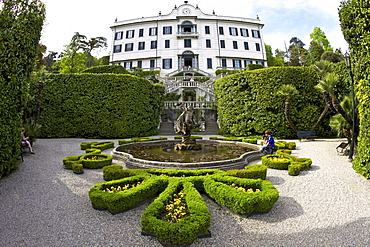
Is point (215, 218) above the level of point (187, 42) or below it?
below

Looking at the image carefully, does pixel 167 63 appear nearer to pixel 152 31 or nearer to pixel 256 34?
pixel 152 31

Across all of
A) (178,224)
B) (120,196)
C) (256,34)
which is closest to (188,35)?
(256,34)

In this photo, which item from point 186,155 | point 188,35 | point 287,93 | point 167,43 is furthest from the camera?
point 167,43

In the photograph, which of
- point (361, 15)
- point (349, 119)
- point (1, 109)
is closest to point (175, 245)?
point (1, 109)

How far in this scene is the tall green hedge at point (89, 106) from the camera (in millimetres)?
15344

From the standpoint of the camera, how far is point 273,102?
1541cm

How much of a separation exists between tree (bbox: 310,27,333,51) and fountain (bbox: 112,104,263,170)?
39.1m

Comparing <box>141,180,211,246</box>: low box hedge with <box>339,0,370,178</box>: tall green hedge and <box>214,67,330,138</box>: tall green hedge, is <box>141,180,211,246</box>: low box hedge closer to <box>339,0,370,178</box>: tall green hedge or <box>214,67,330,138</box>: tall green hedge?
<box>339,0,370,178</box>: tall green hedge

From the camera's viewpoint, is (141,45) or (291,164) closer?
(291,164)

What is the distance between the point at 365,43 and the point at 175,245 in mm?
7956

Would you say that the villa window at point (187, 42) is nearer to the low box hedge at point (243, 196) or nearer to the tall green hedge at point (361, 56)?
the tall green hedge at point (361, 56)

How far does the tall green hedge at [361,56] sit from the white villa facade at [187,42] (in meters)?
32.7

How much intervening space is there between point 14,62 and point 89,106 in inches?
374

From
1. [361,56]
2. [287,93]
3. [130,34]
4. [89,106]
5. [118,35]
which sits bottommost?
[89,106]
